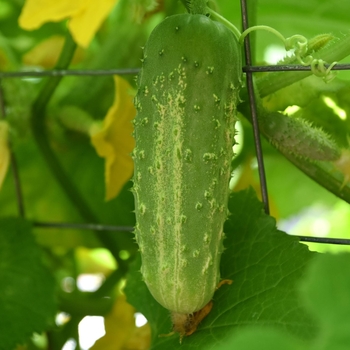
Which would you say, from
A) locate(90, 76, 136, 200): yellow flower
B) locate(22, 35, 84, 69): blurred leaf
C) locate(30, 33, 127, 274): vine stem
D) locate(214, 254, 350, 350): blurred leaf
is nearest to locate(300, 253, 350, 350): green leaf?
locate(214, 254, 350, 350): blurred leaf

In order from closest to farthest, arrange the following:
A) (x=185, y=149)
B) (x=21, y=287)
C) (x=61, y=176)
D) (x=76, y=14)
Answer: (x=185, y=149) → (x=76, y=14) → (x=21, y=287) → (x=61, y=176)

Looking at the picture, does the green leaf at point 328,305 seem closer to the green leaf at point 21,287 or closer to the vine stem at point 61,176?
the green leaf at point 21,287

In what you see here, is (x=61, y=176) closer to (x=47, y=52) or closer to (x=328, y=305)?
(x=47, y=52)

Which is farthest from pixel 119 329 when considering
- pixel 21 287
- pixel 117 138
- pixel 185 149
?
pixel 185 149

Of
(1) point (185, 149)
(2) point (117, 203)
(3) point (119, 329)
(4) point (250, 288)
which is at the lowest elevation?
(3) point (119, 329)

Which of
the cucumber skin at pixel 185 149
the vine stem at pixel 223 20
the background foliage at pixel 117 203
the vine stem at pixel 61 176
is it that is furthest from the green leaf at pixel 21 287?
the vine stem at pixel 223 20

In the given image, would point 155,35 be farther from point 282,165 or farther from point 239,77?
point 282,165
